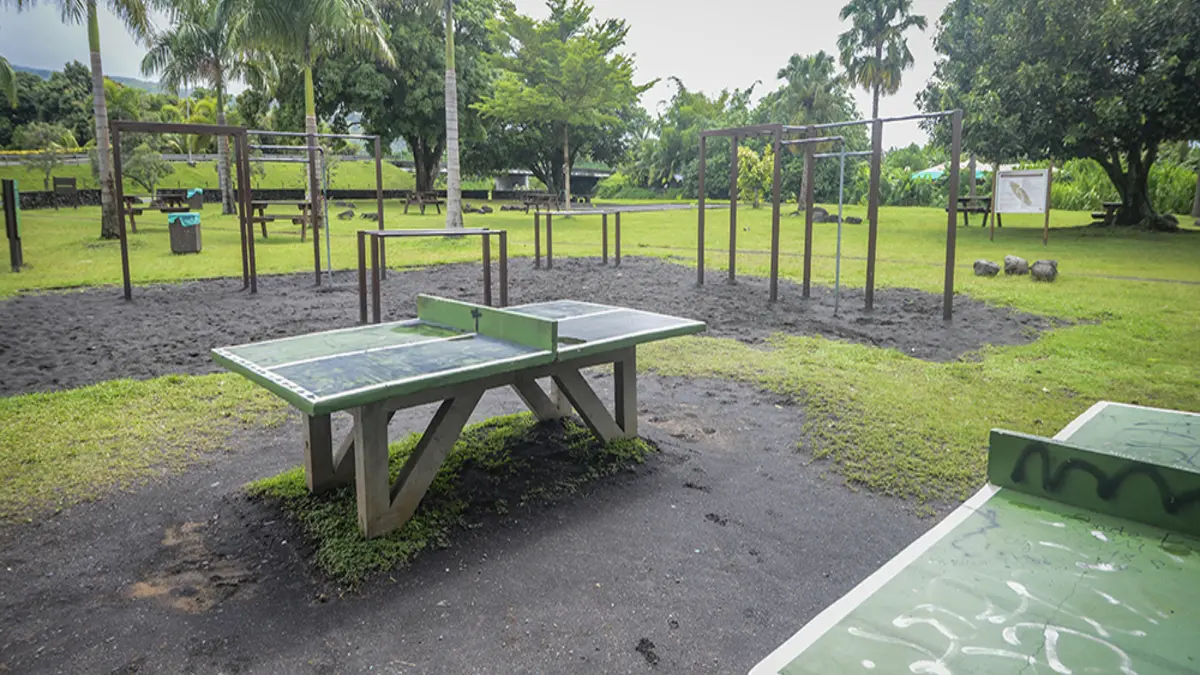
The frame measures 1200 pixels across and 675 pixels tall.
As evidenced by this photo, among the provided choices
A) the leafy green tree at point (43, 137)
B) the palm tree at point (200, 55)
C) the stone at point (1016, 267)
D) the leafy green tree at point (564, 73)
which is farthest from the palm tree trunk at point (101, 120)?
the leafy green tree at point (43, 137)

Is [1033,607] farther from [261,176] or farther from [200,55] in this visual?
[261,176]

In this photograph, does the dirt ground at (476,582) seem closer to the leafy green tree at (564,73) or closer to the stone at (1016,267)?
the stone at (1016,267)

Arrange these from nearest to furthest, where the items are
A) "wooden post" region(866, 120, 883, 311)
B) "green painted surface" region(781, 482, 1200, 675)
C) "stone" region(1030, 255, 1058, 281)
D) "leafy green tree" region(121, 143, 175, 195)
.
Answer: "green painted surface" region(781, 482, 1200, 675), "wooden post" region(866, 120, 883, 311), "stone" region(1030, 255, 1058, 281), "leafy green tree" region(121, 143, 175, 195)

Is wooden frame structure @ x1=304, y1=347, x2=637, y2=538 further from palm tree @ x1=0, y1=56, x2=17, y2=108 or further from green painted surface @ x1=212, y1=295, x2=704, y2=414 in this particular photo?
palm tree @ x1=0, y1=56, x2=17, y2=108

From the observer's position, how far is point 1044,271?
32.7ft

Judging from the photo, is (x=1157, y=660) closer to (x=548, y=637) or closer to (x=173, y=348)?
(x=548, y=637)

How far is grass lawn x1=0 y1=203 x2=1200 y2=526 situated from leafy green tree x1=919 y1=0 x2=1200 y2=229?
3.05m

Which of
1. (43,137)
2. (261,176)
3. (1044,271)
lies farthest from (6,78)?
(1044,271)

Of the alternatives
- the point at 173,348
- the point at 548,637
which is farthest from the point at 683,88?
the point at 548,637

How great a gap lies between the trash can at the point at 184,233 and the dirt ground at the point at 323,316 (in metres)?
4.47

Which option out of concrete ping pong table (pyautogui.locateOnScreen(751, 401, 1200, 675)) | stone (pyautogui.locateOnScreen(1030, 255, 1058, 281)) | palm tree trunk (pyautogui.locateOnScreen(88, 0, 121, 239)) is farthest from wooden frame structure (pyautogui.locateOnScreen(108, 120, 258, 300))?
stone (pyautogui.locateOnScreen(1030, 255, 1058, 281))

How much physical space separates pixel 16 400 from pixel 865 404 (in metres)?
5.11

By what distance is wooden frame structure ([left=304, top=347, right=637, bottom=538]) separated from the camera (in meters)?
2.86

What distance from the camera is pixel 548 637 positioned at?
7.72 feet
